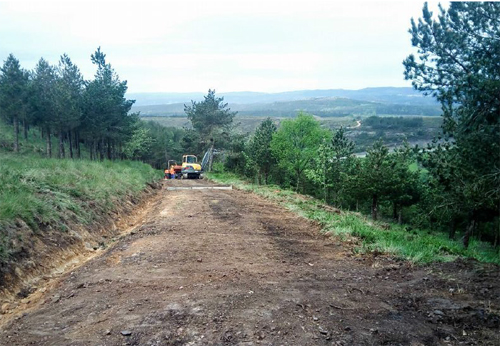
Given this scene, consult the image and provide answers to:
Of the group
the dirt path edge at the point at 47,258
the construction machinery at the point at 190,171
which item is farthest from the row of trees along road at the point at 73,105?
the dirt path edge at the point at 47,258

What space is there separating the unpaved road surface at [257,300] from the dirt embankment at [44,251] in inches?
18.3

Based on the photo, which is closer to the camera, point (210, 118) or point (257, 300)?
point (257, 300)

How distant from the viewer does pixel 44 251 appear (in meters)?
7.04

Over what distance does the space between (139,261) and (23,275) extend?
1.86 metres

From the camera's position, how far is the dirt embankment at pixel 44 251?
5801 millimetres

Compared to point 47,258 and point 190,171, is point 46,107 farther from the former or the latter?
point 47,258

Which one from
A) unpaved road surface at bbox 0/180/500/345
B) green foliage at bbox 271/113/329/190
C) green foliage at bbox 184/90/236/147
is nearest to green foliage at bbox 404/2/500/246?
unpaved road surface at bbox 0/180/500/345

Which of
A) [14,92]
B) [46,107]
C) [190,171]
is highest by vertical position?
[14,92]

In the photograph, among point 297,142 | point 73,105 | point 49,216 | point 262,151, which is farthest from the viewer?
point 297,142

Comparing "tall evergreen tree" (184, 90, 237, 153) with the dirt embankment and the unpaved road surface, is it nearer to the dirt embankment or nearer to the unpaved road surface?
the dirt embankment

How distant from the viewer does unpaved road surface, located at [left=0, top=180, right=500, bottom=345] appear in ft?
13.4

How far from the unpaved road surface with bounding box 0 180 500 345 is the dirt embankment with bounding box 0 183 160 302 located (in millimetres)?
466

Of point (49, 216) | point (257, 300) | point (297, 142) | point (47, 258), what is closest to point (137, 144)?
point (297, 142)

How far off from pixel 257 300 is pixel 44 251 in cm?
456
